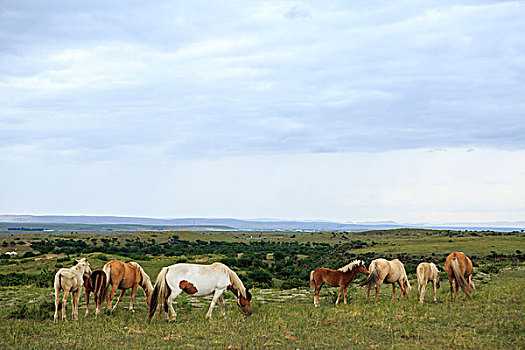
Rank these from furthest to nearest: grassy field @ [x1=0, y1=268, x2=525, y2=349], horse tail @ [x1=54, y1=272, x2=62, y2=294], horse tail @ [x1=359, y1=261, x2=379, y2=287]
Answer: horse tail @ [x1=359, y1=261, x2=379, y2=287]
horse tail @ [x1=54, y1=272, x2=62, y2=294]
grassy field @ [x1=0, y1=268, x2=525, y2=349]

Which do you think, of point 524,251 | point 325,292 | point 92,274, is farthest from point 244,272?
point 524,251

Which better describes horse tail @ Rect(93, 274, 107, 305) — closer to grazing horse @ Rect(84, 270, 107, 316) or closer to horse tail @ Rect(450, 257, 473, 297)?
grazing horse @ Rect(84, 270, 107, 316)

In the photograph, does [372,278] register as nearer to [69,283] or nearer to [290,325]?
[290,325]

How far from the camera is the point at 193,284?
1381 centimetres

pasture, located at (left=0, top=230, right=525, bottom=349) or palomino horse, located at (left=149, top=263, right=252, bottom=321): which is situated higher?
palomino horse, located at (left=149, top=263, right=252, bottom=321)

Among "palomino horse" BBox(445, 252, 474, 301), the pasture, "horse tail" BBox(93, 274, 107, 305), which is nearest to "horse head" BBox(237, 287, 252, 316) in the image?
the pasture

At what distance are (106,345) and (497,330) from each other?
34.2 feet

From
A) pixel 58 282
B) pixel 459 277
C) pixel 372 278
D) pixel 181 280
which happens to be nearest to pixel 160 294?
pixel 181 280

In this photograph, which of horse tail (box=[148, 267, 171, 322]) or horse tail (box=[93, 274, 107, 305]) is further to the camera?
horse tail (box=[93, 274, 107, 305])

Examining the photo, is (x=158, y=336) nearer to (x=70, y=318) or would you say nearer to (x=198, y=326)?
(x=198, y=326)

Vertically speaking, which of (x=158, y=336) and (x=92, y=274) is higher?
(x=92, y=274)

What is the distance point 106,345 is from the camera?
10250 mm

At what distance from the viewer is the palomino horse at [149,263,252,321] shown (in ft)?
44.3

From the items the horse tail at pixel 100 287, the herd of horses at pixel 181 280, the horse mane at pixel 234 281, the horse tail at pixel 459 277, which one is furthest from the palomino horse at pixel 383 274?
the horse tail at pixel 100 287
